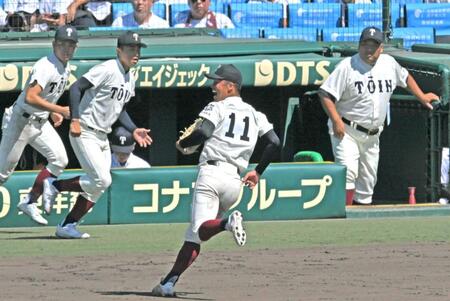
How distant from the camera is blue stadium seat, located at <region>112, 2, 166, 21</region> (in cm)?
1500

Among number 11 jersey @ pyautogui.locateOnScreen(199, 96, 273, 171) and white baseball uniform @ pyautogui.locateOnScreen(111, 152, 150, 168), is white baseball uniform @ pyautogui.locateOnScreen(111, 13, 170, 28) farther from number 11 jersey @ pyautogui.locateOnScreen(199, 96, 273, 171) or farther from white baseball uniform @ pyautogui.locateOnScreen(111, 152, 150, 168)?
number 11 jersey @ pyautogui.locateOnScreen(199, 96, 273, 171)

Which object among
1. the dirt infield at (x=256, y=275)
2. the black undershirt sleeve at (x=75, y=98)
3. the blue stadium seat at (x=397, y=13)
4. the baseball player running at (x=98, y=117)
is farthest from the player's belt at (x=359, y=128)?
the blue stadium seat at (x=397, y=13)

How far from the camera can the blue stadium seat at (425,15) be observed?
16.0 m

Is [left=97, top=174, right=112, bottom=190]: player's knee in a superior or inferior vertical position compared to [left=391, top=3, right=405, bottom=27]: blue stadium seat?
inferior

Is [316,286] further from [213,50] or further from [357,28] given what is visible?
[357,28]

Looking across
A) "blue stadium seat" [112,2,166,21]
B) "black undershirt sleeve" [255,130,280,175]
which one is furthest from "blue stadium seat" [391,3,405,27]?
"black undershirt sleeve" [255,130,280,175]

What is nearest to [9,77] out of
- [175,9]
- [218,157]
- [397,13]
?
[175,9]

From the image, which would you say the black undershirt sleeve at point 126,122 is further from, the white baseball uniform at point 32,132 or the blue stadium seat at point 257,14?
the blue stadium seat at point 257,14

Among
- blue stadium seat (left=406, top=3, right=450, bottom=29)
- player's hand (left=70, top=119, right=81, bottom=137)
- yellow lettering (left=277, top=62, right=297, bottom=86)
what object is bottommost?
player's hand (left=70, top=119, right=81, bottom=137)

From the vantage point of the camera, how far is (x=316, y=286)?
780 centimetres

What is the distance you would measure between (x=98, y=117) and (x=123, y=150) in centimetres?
162

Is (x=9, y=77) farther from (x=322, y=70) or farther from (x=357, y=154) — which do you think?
(x=357, y=154)

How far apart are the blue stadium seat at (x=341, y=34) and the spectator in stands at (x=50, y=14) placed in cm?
305

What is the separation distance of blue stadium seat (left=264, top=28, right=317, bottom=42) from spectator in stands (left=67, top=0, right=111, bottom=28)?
1903 mm
